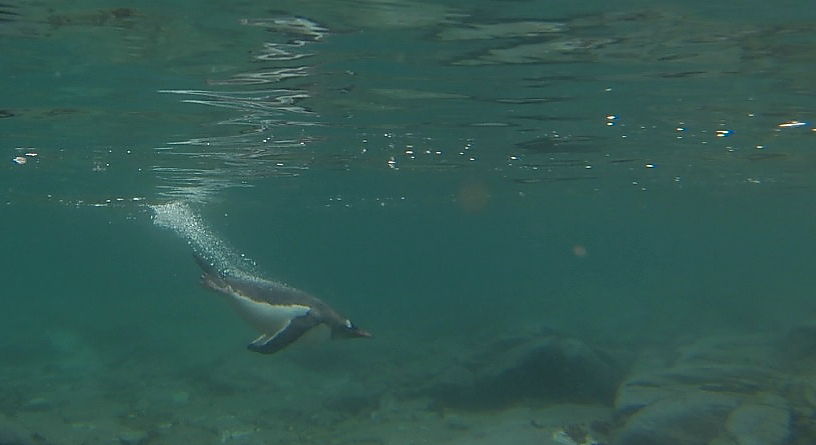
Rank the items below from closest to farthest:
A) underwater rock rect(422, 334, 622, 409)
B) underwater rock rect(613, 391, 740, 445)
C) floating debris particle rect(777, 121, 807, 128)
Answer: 1. underwater rock rect(613, 391, 740, 445)
2. underwater rock rect(422, 334, 622, 409)
3. floating debris particle rect(777, 121, 807, 128)

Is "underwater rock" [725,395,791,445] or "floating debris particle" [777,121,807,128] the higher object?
Answer: "floating debris particle" [777,121,807,128]

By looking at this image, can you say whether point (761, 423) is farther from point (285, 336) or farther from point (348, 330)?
point (285, 336)

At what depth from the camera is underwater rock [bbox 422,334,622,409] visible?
56.7 ft

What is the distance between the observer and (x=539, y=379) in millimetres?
17594

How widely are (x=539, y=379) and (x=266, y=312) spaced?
9405 mm

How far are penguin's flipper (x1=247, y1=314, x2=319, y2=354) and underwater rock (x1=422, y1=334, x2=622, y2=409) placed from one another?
8.71m

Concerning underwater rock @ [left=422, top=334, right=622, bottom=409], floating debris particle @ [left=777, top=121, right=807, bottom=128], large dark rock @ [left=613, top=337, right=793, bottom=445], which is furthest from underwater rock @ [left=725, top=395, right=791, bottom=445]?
floating debris particle @ [left=777, top=121, right=807, bottom=128]

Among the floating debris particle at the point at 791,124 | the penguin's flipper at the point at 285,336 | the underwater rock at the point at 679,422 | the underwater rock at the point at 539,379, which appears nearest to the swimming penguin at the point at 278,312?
the penguin's flipper at the point at 285,336

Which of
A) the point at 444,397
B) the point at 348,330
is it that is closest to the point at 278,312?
the point at 348,330

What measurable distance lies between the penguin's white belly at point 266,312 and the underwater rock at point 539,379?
839 cm

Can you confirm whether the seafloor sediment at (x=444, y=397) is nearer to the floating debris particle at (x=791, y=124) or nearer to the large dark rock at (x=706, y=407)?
the large dark rock at (x=706, y=407)

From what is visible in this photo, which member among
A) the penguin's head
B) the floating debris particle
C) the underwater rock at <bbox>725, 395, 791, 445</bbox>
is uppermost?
the floating debris particle

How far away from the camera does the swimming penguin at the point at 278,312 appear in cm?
1012

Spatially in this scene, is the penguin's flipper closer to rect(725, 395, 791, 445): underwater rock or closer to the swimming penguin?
the swimming penguin
